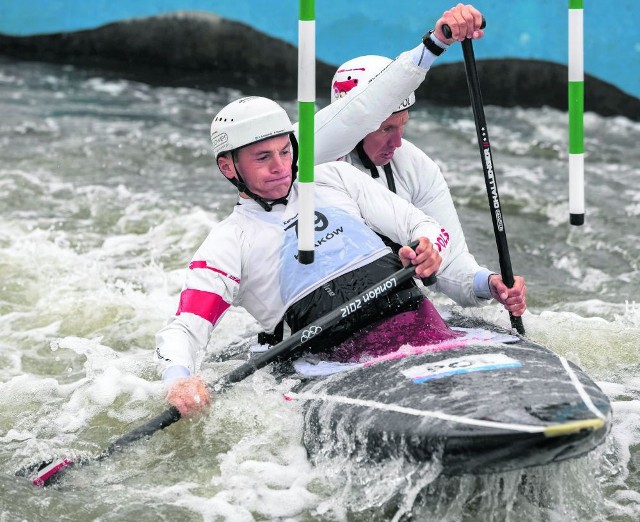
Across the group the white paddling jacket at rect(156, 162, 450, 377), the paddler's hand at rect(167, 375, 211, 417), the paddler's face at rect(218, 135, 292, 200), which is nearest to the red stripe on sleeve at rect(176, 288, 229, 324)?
Answer: the white paddling jacket at rect(156, 162, 450, 377)

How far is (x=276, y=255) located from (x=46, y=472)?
1259 millimetres

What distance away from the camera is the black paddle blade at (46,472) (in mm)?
4273

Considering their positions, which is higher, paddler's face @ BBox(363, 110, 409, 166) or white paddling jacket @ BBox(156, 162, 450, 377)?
paddler's face @ BBox(363, 110, 409, 166)

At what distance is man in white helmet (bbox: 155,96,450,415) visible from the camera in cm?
452

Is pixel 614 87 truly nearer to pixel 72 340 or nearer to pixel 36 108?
pixel 36 108

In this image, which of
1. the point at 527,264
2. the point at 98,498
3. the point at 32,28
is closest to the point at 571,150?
the point at 98,498

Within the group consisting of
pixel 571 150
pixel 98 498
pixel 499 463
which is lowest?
pixel 98 498

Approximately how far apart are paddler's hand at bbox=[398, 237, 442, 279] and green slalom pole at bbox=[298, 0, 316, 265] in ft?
1.43

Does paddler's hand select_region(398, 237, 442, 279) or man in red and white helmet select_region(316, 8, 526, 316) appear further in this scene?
man in red and white helmet select_region(316, 8, 526, 316)

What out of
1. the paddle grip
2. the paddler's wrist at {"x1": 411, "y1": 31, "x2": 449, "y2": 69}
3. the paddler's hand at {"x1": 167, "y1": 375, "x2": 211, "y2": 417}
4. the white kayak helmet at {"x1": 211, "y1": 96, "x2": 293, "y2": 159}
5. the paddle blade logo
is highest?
the paddle grip

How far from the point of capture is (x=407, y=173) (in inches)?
215

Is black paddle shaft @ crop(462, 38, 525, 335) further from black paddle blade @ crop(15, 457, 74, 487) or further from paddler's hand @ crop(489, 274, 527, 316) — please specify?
black paddle blade @ crop(15, 457, 74, 487)

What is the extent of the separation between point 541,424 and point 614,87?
928 cm

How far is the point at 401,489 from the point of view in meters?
3.77
